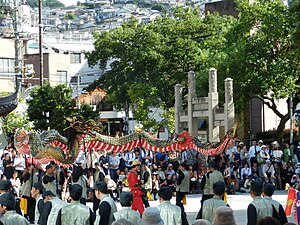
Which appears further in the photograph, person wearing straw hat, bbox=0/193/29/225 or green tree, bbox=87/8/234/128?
green tree, bbox=87/8/234/128

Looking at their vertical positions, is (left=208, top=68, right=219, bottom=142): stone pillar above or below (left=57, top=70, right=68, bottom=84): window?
below

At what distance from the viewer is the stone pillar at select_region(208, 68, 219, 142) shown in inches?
1503

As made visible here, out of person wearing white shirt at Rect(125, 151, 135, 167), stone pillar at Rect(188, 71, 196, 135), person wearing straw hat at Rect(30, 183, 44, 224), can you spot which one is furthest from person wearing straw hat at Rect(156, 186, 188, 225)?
stone pillar at Rect(188, 71, 196, 135)

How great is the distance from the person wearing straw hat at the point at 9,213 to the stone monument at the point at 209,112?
26328 mm

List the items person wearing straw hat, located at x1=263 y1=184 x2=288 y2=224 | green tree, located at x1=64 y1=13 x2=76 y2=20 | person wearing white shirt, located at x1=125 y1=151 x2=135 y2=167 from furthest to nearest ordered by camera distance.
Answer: green tree, located at x1=64 y1=13 x2=76 y2=20 < person wearing white shirt, located at x1=125 y1=151 x2=135 y2=167 < person wearing straw hat, located at x1=263 y1=184 x2=288 y2=224

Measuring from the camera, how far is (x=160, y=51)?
47.6m

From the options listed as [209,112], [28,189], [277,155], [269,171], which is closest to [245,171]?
[269,171]

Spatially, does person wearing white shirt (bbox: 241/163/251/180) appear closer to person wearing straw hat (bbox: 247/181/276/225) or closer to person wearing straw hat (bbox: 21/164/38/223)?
person wearing straw hat (bbox: 21/164/38/223)

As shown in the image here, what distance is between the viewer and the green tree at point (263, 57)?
39062mm

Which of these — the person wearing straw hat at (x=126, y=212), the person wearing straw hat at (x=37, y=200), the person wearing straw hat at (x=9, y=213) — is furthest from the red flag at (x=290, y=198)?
the person wearing straw hat at (x=9, y=213)

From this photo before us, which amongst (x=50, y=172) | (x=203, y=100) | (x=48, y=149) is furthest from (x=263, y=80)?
(x=50, y=172)

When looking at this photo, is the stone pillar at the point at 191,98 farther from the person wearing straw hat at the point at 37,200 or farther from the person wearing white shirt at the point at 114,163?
the person wearing straw hat at the point at 37,200

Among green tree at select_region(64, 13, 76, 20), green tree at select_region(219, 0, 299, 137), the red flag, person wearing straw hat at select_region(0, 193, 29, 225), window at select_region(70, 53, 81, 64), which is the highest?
green tree at select_region(64, 13, 76, 20)

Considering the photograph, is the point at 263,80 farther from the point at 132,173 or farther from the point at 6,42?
the point at 6,42
